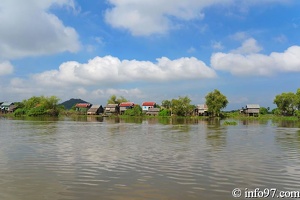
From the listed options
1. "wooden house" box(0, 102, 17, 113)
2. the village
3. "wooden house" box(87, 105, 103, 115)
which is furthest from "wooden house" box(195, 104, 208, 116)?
"wooden house" box(0, 102, 17, 113)

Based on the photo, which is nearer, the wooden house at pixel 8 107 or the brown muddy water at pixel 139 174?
the brown muddy water at pixel 139 174

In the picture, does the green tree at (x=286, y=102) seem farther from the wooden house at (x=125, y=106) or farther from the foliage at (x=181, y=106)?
the wooden house at (x=125, y=106)

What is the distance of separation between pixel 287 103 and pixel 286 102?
0.46 meters

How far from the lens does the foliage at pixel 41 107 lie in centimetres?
10642

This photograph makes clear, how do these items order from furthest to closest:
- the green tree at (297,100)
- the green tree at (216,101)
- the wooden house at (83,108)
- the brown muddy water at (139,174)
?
the wooden house at (83,108)
the green tree at (216,101)
the green tree at (297,100)
the brown muddy water at (139,174)

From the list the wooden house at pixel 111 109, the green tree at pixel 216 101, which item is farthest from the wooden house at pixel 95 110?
the green tree at pixel 216 101

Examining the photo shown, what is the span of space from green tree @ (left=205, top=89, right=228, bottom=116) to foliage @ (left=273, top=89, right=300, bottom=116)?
18132 mm

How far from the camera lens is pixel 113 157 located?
49.0ft

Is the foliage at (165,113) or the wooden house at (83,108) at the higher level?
the wooden house at (83,108)

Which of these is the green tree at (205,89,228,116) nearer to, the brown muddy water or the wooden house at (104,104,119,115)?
the wooden house at (104,104,119,115)

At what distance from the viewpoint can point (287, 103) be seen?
98.2 m

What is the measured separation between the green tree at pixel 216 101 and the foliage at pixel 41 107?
189ft

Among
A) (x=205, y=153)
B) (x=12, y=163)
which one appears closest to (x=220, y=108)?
(x=205, y=153)

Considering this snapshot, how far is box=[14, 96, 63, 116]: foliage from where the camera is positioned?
10642 cm
